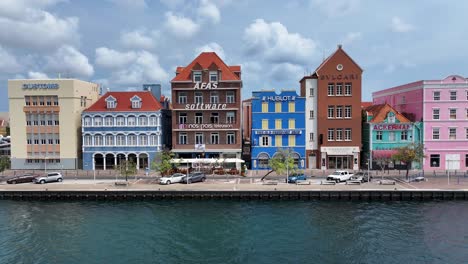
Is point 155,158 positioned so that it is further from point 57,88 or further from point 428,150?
point 428,150

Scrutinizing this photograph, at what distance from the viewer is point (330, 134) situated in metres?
73.1

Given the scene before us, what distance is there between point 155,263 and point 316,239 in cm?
1536

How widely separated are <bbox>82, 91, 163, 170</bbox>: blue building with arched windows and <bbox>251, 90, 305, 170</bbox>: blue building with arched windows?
18.6 metres

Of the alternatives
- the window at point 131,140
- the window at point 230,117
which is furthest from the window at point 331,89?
the window at point 131,140

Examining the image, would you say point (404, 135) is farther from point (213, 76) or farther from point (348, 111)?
point (213, 76)

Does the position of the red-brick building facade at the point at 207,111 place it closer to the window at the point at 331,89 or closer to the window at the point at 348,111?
the window at the point at 331,89

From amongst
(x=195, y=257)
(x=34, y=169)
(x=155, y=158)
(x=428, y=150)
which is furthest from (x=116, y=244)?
(x=428, y=150)

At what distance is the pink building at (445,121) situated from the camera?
7094 cm

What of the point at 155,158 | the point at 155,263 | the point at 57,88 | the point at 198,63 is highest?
the point at 198,63

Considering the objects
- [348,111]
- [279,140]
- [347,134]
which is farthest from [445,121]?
[279,140]

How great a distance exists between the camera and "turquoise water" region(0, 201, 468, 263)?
33.5 metres

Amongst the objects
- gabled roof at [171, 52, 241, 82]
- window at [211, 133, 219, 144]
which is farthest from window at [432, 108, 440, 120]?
window at [211, 133, 219, 144]

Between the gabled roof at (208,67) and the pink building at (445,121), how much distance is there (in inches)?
1386

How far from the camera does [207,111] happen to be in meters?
73.6
